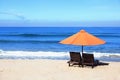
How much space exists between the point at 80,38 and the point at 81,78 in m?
2.49

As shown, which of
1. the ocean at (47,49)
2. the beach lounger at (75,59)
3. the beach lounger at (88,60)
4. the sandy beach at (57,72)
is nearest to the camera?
the sandy beach at (57,72)

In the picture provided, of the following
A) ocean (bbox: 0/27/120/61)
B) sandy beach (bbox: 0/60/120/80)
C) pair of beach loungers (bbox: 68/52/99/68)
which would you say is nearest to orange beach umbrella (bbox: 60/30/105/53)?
pair of beach loungers (bbox: 68/52/99/68)

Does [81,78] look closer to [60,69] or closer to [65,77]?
[65,77]

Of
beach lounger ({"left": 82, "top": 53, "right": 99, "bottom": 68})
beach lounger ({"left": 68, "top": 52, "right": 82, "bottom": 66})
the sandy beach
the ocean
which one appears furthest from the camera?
the ocean

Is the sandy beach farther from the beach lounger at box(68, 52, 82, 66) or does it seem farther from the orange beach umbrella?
the orange beach umbrella

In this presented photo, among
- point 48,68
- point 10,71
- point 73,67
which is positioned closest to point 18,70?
point 10,71

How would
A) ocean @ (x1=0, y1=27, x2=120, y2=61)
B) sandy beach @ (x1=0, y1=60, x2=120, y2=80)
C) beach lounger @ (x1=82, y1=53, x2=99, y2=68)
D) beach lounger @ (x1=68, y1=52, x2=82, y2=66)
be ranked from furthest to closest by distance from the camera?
1. ocean @ (x1=0, y1=27, x2=120, y2=61)
2. beach lounger @ (x1=68, y1=52, x2=82, y2=66)
3. beach lounger @ (x1=82, y1=53, x2=99, y2=68)
4. sandy beach @ (x1=0, y1=60, x2=120, y2=80)

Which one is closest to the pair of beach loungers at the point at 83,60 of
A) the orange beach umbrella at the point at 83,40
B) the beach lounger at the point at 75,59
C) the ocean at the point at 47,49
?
the beach lounger at the point at 75,59

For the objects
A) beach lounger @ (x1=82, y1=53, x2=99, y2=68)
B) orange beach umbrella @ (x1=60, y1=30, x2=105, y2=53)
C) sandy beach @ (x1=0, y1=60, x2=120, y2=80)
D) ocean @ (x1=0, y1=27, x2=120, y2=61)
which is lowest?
ocean @ (x1=0, y1=27, x2=120, y2=61)

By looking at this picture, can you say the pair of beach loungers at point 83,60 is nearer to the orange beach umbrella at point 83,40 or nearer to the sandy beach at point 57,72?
the sandy beach at point 57,72

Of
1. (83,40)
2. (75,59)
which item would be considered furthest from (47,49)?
(83,40)

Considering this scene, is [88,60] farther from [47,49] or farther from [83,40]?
[47,49]

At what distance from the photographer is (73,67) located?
12.7 m

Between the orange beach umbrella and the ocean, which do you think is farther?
the ocean
